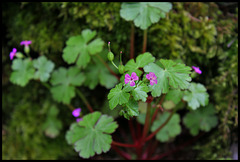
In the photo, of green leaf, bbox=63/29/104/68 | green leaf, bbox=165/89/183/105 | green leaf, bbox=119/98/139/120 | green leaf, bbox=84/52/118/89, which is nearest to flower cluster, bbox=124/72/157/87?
green leaf, bbox=119/98/139/120

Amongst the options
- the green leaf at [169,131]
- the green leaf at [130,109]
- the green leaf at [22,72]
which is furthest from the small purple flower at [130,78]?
the green leaf at [22,72]

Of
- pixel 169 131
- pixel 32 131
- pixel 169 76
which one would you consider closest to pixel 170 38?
pixel 169 76

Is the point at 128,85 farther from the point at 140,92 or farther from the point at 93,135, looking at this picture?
the point at 93,135

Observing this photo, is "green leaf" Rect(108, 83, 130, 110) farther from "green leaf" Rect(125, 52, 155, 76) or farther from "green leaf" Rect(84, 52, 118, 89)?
"green leaf" Rect(84, 52, 118, 89)

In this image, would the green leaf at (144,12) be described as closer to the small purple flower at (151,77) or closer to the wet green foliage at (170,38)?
the wet green foliage at (170,38)

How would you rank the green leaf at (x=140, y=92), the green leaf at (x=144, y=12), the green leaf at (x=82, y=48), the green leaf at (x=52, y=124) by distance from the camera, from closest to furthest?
the green leaf at (x=140, y=92)
the green leaf at (x=144, y=12)
the green leaf at (x=82, y=48)
the green leaf at (x=52, y=124)

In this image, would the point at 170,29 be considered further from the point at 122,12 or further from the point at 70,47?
the point at 70,47
